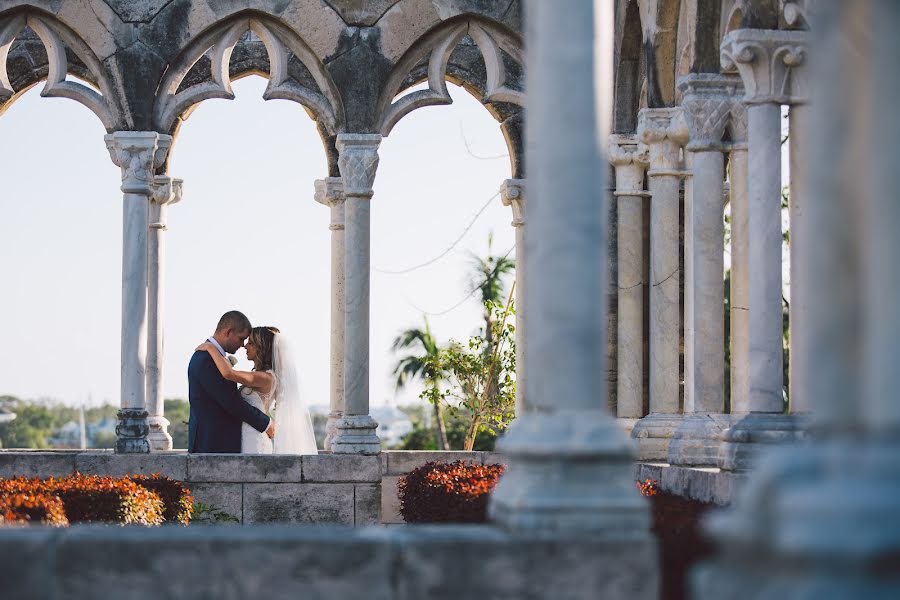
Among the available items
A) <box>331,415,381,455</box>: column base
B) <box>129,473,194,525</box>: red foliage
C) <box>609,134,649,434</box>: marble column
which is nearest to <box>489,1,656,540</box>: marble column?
<box>129,473,194,525</box>: red foliage

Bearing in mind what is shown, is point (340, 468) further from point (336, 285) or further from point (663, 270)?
point (336, 285)

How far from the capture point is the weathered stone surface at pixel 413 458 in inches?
562

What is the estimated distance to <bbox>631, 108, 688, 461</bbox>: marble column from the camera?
43.5 feet

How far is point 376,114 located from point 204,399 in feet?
10.5

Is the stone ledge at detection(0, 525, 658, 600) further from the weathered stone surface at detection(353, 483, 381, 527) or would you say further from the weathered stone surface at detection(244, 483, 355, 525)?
the weathered stone surface at detection(353, 483, 381, 527)

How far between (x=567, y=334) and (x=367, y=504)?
302 inches

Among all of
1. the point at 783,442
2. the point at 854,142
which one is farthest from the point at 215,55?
the point at 854,142

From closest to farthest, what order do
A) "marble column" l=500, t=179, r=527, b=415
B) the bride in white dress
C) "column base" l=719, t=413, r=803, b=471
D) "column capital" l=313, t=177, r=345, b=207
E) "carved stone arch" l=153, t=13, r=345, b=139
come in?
"column base" l=719, t=413, r=803, b=471 < the bride in white dress < "carved stone arch" l=153, t=13, r=345, b=139 < "marble column" l=500, t=179, r=527, b=415 < "column capital" l=313, t=177, r=345, b=207

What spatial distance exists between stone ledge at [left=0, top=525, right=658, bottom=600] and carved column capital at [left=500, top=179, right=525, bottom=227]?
31.4ft

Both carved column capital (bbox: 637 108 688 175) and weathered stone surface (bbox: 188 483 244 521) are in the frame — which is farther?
carved column capital (bbox: 637 108 688 175)

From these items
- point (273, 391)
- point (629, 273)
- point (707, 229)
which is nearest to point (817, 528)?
point (707, 229)

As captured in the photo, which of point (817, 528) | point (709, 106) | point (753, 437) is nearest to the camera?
point (817, 528)

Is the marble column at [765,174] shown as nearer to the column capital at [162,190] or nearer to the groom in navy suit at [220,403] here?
the groom in navy suit at [220,403]

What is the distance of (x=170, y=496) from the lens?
1116cm
